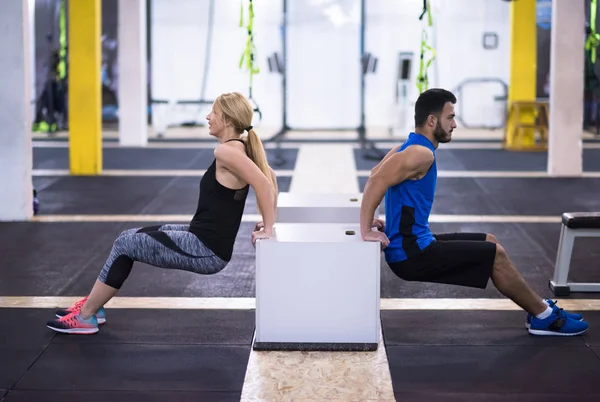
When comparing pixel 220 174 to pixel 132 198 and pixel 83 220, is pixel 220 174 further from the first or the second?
pixel 132 198

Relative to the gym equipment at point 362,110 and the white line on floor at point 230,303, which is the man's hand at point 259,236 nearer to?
the white line on floor at point 230,303

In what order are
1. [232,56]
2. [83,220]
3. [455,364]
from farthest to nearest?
[232,56] < [83,220] < [455,364]

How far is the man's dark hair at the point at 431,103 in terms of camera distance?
4125 millimetres

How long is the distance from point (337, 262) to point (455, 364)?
0.66 metres

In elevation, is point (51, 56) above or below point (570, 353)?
above

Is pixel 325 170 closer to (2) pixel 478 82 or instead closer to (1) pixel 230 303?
(1) pixel 230 303

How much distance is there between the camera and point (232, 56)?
700 inches

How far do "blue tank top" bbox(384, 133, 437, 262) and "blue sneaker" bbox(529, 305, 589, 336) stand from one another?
66cm

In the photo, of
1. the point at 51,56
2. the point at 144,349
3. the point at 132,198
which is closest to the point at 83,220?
the point at 132,198

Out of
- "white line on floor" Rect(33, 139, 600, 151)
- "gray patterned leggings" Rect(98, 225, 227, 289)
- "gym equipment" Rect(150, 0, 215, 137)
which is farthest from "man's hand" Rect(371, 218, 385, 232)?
"gym equipment" Rect(150, 0, 215, 137)

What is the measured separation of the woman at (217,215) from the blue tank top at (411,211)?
0.55 meters

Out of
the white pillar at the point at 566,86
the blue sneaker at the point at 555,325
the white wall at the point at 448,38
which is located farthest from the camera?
the white wall at the point at 448,38

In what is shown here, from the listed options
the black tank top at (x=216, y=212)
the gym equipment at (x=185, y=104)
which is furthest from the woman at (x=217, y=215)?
the gym equipment at (x=185, y=104)

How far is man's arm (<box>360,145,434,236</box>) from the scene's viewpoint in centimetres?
405
